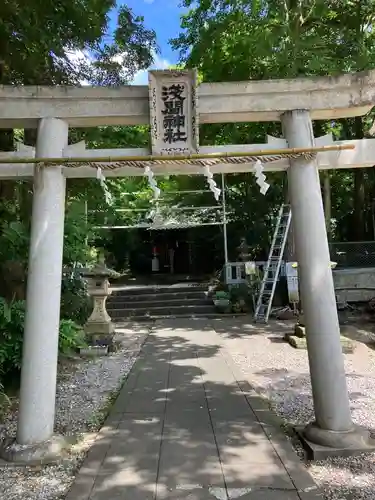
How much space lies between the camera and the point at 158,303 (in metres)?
13.6

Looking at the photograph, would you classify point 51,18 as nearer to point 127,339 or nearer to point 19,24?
point 19,24

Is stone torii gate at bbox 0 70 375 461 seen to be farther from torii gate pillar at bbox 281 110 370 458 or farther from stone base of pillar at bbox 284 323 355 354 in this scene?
stone base of pillar at bbox 284 323 355 354

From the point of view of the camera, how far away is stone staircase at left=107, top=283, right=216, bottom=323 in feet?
42.6

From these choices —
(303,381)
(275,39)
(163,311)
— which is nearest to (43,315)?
(303,381)

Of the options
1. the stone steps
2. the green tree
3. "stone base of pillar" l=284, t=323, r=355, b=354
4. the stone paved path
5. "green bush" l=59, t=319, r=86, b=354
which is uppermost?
the green tree

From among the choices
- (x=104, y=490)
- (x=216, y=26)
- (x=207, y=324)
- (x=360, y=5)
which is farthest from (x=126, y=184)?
(x=104, y=490)

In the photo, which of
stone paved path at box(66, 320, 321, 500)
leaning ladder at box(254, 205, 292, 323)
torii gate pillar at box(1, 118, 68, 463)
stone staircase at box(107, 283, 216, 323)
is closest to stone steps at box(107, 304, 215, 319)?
stone staircase at box(107, 283, 216, 323)

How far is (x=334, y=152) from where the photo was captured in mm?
3939

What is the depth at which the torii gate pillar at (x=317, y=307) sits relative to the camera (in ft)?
11.7

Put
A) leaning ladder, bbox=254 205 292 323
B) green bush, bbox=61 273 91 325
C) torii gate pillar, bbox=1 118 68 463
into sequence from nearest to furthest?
torii gate pillar, bbox=1 118 68 463
green bush, bbox=61 273 91 325
leaning ladder, bbox=254 205 292 323

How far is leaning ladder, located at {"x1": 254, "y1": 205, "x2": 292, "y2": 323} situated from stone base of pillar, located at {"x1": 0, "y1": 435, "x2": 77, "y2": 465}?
27.4 ft

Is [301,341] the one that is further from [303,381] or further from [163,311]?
[163,311]

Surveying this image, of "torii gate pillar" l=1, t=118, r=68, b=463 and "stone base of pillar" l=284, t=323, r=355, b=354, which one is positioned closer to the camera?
"torii gate pillar" l=1, t=118, r=68, b=463

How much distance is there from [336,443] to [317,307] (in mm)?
1090
